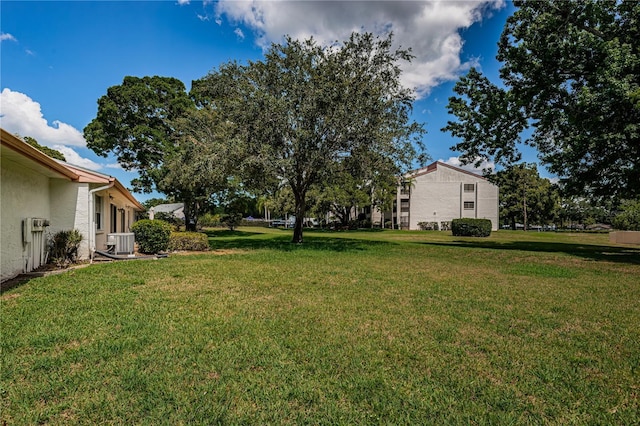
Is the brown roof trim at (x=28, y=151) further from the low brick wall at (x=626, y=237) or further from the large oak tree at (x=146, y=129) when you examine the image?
the low brick wall at (x=626, y=237)

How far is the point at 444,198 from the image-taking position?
4544 centimetres

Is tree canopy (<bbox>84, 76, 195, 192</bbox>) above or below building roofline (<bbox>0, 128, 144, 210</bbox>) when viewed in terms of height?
above

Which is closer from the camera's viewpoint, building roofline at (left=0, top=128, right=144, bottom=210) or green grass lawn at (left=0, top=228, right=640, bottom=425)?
green grass lawn at (left=0, top=228, right=640, bottom=425)

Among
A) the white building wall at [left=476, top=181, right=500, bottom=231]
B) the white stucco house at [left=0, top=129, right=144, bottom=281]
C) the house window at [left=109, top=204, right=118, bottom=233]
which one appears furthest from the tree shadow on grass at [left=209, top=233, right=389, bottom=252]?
the white building wall at [left=476, top=181, right=500, bottom=231]

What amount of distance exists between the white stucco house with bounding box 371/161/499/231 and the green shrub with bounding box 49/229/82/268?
39.9 m

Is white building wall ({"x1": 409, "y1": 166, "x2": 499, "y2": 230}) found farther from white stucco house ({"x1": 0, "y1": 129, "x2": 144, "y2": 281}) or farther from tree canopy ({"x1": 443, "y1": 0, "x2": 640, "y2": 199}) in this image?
white stucco house ({"x1": 0, "y1": 129, "x2": 144, "y2": 281})

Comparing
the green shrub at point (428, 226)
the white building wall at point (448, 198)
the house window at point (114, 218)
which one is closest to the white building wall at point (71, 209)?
the house window at point (114, 218)

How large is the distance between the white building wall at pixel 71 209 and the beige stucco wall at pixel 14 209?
1097mm

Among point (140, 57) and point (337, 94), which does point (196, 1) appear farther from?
point (337, 94)

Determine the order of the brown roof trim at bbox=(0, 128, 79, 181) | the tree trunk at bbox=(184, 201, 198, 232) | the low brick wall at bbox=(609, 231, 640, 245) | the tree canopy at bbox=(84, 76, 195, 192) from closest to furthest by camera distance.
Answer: the brown roof trim at bbox=(0, 128, 79, 181), the low brick wall at bbox=(609, 231, 640, 245), the tree canopy at bbox=(84, 76, 195, 192), the tree trunk at bbox=(184, 201, 198, 232)

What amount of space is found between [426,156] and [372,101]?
4.05 metres

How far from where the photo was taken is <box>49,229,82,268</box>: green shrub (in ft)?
28.9

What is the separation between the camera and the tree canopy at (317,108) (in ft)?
45.1

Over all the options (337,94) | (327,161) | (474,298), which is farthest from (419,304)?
(337,94)
